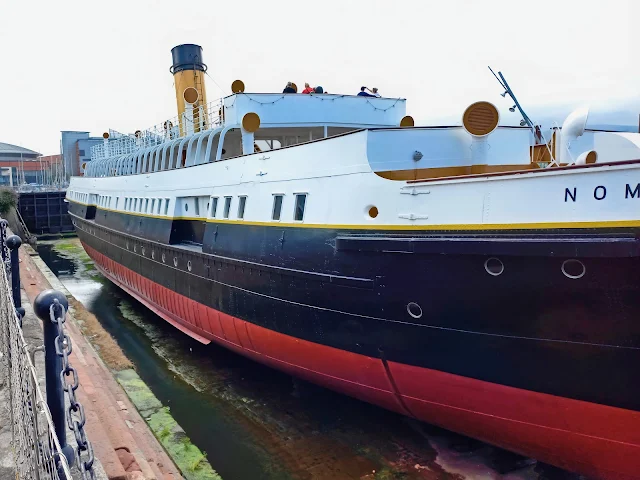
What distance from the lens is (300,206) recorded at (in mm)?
8562

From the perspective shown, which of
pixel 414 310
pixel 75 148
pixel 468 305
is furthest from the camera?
pixel 75 148

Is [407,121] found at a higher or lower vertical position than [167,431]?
higher

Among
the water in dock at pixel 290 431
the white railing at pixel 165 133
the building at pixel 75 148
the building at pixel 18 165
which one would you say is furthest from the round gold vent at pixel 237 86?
the building at pixel 18 165

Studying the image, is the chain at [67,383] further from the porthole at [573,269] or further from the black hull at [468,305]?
the porthole at [573,269]

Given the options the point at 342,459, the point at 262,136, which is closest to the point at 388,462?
the point at 342,459

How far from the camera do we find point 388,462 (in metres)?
7.57

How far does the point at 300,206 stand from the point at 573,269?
4.46 m

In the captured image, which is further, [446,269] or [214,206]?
[214,206]

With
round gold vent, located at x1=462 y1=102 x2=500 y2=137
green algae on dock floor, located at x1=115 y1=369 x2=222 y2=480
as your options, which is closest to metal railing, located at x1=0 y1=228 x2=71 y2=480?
green algae on dock floor, located at x1=115 y1=369 x2=222 y2=480

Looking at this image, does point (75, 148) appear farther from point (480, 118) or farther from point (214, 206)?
point (480, 118)

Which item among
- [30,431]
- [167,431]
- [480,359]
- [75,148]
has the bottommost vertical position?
[167,431]

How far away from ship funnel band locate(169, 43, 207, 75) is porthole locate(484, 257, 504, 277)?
14679 millimetres

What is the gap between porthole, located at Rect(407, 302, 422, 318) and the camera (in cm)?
673

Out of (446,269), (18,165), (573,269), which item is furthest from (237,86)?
(18,165)
